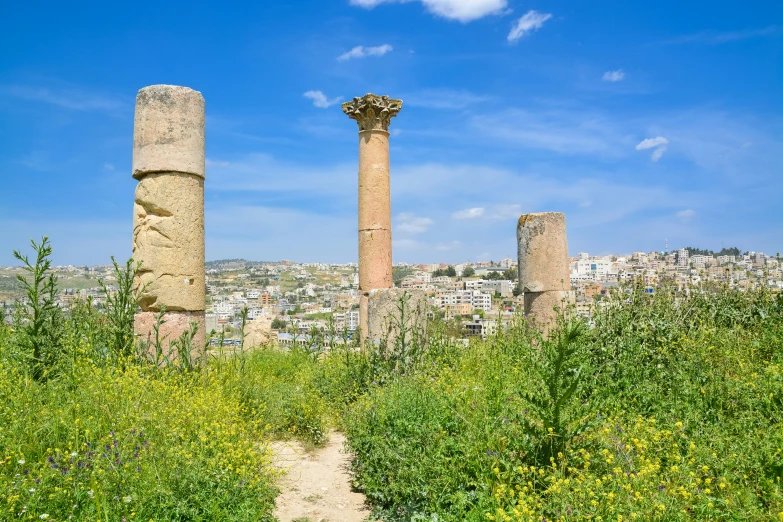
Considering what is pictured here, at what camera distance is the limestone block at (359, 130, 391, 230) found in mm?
13273

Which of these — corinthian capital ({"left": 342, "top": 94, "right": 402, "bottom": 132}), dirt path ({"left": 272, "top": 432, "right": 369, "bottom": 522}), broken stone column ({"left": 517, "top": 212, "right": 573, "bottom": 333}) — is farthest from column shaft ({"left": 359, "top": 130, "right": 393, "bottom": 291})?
dirt path ({"left": 272, "top": 432, "right": 369, "bottom": 522})

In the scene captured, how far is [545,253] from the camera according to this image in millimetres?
11742

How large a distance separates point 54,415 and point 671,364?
688 centimetres

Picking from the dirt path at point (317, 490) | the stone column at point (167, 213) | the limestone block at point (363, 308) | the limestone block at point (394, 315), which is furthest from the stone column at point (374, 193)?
the dirt path at point (317, 490)

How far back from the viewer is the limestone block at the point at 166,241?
830 centimetres

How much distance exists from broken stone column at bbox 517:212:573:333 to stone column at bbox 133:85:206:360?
6649 millimetres

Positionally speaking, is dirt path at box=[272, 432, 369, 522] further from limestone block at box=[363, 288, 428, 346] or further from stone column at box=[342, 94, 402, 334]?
stone column at box=[342, 94, 402, 334]

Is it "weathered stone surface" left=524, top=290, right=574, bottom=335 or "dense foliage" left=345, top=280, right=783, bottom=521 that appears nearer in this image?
"dense foliage" left=345, top=280, right=783, bottom=521

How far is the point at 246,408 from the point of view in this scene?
7195mm

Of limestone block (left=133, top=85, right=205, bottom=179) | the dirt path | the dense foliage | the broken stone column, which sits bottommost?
the dirt path

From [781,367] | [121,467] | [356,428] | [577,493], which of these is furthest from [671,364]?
[121,467]

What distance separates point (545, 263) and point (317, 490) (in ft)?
23.8

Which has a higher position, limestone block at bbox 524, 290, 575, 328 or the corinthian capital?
the corinthian capital

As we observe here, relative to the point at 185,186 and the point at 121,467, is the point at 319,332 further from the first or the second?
the point at 121,467
